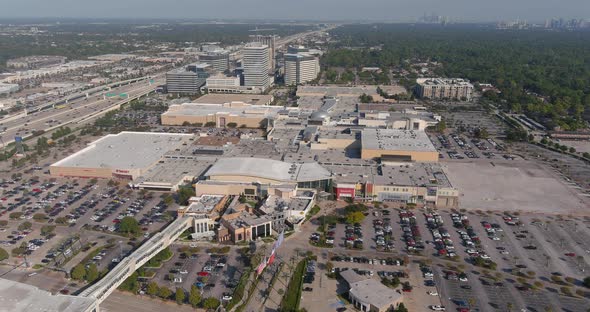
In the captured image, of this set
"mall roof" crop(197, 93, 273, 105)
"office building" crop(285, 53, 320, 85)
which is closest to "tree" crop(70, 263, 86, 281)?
"mall roof" crop(197, 93, 273, 105)

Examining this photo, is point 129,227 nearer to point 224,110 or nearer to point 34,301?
point 34,301

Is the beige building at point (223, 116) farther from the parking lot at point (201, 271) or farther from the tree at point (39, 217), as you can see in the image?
the parking lot at point (201, 271)

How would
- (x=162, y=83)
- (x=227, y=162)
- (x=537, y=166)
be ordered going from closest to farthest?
(x=227, y=162) → (x=537, y=166) → (x=162, y=83)

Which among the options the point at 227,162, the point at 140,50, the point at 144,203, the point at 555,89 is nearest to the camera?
the point at 144,203

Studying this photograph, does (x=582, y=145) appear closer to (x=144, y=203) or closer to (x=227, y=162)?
(x=227, y=162)

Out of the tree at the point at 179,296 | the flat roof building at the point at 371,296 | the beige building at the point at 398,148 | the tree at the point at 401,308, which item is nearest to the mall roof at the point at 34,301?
the tree at the point at 179,296

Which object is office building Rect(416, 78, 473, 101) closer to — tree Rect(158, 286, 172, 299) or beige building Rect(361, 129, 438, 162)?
beige building Rect(361, 129, 438, 162)

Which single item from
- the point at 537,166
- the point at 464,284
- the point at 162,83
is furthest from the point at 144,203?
the point at 162,83
